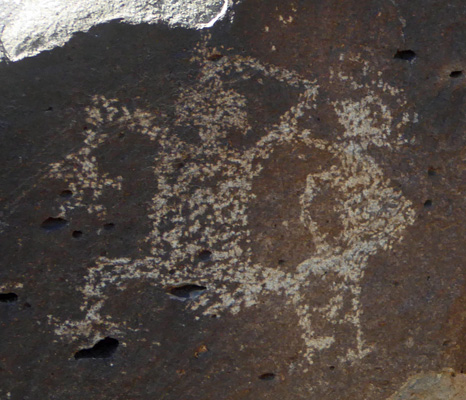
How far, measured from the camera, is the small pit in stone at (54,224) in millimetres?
969

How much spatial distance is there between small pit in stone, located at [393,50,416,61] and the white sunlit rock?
0.33 meters

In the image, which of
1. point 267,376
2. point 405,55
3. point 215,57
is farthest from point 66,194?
point 405,55

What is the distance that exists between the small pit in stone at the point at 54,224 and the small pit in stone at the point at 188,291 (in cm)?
23

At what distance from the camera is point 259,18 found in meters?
0.94

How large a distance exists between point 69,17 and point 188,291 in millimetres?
509

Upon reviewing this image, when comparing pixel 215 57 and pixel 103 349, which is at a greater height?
pixel 215 57

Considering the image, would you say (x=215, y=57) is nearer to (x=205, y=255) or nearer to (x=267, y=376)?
(x=205, y=255)

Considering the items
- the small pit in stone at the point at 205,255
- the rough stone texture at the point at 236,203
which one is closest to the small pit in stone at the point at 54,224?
the rough stone texture at the point at 236,203

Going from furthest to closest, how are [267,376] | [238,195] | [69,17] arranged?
[267,376] < [238,195] < [69,17]

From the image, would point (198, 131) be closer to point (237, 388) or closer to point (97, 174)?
point (97, 174)

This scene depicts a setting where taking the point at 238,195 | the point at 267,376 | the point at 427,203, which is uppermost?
the point at 238,195

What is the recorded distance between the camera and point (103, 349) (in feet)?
3.47

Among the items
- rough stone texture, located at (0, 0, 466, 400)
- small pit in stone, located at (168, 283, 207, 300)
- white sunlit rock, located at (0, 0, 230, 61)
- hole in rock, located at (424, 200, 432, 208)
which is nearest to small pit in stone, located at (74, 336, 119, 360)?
rough stone texture, located at (0, 0, 466, 400)

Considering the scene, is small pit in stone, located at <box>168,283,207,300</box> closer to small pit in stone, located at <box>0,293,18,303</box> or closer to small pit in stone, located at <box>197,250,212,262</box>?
small pit in stone, located at <box>197,250,212,262</box>
